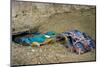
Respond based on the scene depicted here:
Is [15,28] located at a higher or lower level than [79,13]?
lower

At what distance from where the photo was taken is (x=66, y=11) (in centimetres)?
259

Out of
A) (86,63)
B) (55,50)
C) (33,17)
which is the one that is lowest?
(86,63)

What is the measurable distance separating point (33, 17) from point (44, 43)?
0.37 meters

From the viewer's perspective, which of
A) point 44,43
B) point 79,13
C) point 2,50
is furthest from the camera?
point 79,13

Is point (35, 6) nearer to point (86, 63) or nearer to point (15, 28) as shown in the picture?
point (15, 28)

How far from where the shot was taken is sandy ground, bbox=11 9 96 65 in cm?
240

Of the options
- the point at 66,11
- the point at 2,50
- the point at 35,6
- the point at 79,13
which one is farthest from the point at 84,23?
the point at 2,50

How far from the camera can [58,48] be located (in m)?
2.56

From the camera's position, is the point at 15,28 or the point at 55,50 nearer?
the point at 15,28

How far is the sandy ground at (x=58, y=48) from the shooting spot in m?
2.40

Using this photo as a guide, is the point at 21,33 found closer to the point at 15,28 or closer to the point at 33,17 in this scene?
the point at 15,28

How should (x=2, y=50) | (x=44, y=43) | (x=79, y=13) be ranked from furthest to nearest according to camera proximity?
(x=79, y=13) → (x=44, y=43) → (x=2, y=50)

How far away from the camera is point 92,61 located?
274cm

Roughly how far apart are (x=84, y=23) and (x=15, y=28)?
0.99 m
